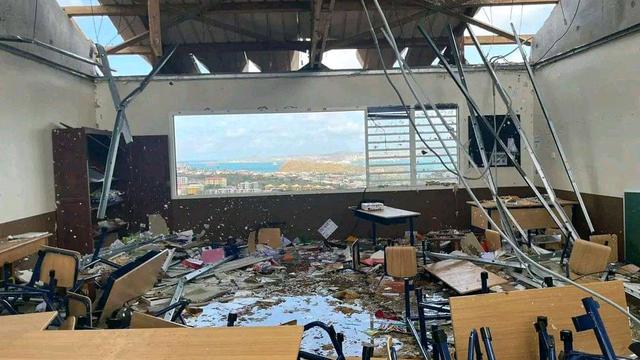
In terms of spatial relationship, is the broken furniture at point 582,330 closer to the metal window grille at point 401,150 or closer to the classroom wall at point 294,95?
the metal window grille at point 401,150

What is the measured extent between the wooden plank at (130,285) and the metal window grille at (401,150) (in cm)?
441

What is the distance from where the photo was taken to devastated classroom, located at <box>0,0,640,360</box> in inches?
120

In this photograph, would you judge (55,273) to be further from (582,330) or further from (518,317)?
(582,330)

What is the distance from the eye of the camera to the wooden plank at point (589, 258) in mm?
2791

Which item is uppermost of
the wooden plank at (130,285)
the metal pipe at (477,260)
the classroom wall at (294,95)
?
the classroom wall at (294,95)

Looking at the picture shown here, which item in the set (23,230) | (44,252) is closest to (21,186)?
(23,230)

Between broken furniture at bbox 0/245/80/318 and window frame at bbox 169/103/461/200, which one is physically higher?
window frame at bbox 169/103/461/200

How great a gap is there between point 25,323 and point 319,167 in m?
5.37

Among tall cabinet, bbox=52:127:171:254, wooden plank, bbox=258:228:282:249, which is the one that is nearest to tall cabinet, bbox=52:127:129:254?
tall cabinet, bbox=52:127:171:254

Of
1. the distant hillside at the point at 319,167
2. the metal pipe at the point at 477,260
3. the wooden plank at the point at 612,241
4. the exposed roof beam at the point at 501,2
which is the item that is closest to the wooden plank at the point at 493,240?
the metal pipe at the point at 477,260

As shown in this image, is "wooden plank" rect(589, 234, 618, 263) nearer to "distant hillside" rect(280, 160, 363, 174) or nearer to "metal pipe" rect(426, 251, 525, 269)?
"metal pipe" rect(426, 251, 525, 269)

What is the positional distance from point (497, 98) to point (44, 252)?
6.32 metres

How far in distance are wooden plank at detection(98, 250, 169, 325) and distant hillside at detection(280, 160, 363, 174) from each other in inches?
158

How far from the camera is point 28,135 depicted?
489 centimetres
